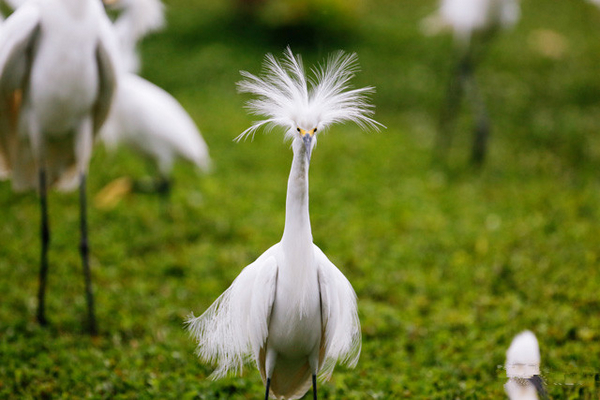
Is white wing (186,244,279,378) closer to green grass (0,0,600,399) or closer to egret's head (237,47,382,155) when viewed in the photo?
egret's head (237,47,382,155)

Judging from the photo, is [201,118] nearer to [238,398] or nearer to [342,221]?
[342,221]

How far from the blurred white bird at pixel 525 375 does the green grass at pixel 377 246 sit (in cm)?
7

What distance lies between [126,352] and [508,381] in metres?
2.17

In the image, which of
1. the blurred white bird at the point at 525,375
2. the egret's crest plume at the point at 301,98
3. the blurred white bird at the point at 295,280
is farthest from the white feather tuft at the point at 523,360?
the egret's crest plume at the point at 301,98

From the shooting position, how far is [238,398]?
2.94m

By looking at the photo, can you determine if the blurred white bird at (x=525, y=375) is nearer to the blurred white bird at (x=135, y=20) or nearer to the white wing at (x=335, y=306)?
the white wing at (x=335, y=306)

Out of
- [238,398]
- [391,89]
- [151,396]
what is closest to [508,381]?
[238,398]

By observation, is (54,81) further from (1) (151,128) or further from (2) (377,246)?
(2) (377,246)

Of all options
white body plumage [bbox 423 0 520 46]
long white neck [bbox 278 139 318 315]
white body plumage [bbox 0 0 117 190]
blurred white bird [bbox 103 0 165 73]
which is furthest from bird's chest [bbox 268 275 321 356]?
white body plumage [bbox 423 0 520 46]

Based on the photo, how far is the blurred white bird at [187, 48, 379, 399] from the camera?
82.4 inches

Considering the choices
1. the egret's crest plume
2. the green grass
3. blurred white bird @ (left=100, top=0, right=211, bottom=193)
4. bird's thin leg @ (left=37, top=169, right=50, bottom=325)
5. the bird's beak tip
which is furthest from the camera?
blurred white bird @ (left=100, top=0, right=211, bottom=193)

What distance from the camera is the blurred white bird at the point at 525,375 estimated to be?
2.21 m

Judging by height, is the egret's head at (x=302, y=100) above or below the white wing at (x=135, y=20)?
below

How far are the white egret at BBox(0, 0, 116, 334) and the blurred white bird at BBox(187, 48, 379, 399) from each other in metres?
1.27
